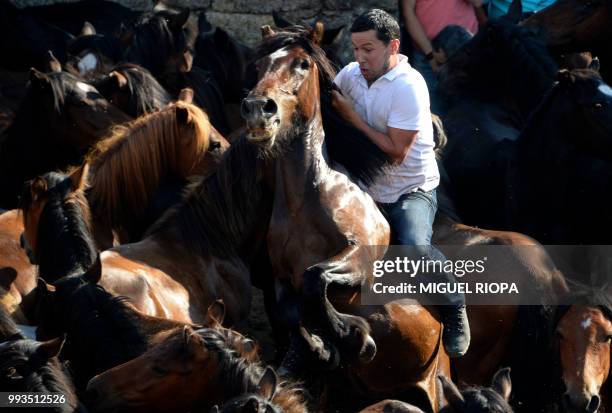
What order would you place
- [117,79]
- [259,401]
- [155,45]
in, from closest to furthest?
[259,401] → [117,79] → [155,45]

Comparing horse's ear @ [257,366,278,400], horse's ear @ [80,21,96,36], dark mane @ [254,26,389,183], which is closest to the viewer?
horse's ear @ [257,366,278,400]

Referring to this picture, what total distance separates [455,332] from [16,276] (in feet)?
8.27

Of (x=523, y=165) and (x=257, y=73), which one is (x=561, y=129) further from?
(x=257, y=73)

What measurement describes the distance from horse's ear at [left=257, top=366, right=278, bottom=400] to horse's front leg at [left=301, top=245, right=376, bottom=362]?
922 mm

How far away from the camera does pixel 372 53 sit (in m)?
6.62

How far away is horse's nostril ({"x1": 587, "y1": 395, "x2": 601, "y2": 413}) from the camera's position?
6.78m

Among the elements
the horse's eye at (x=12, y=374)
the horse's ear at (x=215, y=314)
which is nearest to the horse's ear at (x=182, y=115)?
the horse's ear at (x=215, y=314)

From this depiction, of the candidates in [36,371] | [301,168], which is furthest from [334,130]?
[36,371]

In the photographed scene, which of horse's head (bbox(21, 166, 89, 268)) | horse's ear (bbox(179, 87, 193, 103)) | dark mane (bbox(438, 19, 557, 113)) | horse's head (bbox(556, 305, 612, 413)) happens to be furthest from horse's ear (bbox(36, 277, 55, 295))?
dark mane (bbox(438, 19, 557, 113))

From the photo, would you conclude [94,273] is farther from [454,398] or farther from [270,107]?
[454,398]

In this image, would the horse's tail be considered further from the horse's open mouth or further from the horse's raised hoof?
the horse's raised hoof

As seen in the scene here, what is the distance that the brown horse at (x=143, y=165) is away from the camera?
7426 mm

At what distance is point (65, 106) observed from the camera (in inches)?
330

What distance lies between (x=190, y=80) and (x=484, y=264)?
9.65 feet
